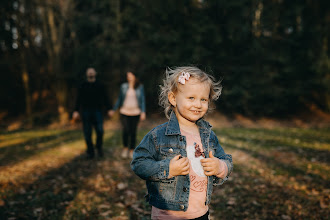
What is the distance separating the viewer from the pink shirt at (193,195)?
79.0 inches

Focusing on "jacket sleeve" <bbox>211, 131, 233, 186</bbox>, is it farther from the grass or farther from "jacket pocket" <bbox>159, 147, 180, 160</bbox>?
the grass

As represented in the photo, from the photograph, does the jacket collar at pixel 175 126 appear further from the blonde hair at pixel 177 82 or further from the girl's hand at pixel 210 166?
the girl's hand at pixel 210 166

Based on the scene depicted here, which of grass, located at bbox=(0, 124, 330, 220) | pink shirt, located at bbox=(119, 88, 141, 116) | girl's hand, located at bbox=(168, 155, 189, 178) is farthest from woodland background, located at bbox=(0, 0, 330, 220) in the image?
Result: girl's hand, located at bbox=(168, 155, 189, 178)

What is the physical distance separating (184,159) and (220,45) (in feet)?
49.4

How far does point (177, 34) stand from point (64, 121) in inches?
316

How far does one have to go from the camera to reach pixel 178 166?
1.84 meters

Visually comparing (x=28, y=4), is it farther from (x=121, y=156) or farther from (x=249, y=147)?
(x=249, y=147)

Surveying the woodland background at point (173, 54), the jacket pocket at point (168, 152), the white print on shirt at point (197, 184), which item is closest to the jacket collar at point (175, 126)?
the jacket pocket at point (168, 152)

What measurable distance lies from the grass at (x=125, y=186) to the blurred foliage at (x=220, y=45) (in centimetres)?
791

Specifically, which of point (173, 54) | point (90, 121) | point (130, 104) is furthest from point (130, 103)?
point (173, 54)

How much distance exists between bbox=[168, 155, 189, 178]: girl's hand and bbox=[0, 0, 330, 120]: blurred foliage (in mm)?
13288

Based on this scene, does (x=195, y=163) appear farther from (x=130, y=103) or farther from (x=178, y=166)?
(x=130, y=103)

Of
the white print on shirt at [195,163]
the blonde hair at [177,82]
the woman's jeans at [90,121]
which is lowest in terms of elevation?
the woman's jeans at [90,121]

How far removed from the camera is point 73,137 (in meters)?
10.6
